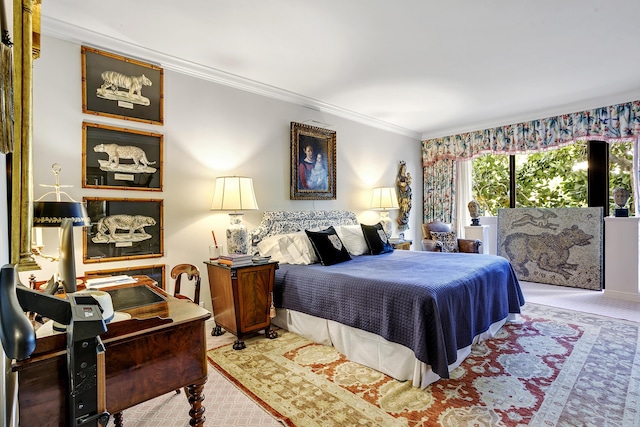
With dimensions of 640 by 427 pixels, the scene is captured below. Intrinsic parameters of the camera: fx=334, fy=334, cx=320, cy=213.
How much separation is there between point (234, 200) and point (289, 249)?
0.75 m

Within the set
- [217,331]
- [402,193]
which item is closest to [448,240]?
[402,193]

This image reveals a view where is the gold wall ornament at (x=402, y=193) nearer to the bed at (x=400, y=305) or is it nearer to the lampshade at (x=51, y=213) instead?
the bed at (x=400, y=305)

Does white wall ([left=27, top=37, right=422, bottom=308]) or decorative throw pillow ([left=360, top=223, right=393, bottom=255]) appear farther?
decorative throw pillow ([left=360, top=223, right=393, bottom=255])

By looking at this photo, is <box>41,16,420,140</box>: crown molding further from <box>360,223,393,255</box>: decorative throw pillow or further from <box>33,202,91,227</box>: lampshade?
<box>360,223,393,255</box>: decorative throw pillow

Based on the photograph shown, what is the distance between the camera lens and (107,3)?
2303 millimetres

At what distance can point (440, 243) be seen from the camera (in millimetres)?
4727

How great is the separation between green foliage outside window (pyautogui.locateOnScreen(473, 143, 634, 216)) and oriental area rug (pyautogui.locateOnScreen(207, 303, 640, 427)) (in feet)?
8.44

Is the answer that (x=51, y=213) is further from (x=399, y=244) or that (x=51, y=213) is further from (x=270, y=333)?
(x=399, y=244)

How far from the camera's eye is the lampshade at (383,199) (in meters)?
5.00

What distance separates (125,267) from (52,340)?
207 centimetres

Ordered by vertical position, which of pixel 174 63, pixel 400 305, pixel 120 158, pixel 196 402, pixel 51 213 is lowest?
pixel 196 402

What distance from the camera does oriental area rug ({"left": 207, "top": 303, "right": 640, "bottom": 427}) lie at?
6.09 feet

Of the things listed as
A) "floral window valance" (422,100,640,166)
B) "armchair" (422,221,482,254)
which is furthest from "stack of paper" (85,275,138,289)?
"floral window valance" (422,100,640,166)

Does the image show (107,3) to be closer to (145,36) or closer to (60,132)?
(145,36)
